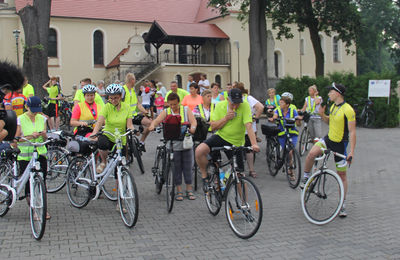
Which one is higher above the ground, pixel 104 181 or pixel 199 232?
pixel 104 181

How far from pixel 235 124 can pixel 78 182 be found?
8.52 ft

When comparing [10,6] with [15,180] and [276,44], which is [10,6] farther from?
[15,180]

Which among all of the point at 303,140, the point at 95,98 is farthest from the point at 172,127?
the point at 303,140

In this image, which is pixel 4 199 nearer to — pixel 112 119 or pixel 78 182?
pixel 78 182

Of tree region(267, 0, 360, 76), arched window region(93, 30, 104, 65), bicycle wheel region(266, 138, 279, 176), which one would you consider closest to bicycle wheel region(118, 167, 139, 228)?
bicycle wheel region(266, 138, 279, 176)

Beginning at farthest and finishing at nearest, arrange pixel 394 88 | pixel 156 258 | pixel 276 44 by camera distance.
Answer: pixel 276 44 < pixel 394 88 < pixel 156 258

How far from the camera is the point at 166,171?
7387 mm

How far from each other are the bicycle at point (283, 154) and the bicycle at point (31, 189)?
15.0ft

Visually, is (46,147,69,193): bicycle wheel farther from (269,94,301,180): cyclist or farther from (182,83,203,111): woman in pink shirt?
(269,94,301,180): cyclist

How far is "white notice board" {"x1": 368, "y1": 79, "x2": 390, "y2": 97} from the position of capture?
19.7 metres

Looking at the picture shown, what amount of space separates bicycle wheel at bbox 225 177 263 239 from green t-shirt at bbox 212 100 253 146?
0.97m

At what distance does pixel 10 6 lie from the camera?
40.7m

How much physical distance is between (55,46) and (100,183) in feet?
127

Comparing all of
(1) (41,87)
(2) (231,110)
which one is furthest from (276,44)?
(2) (231,110)
